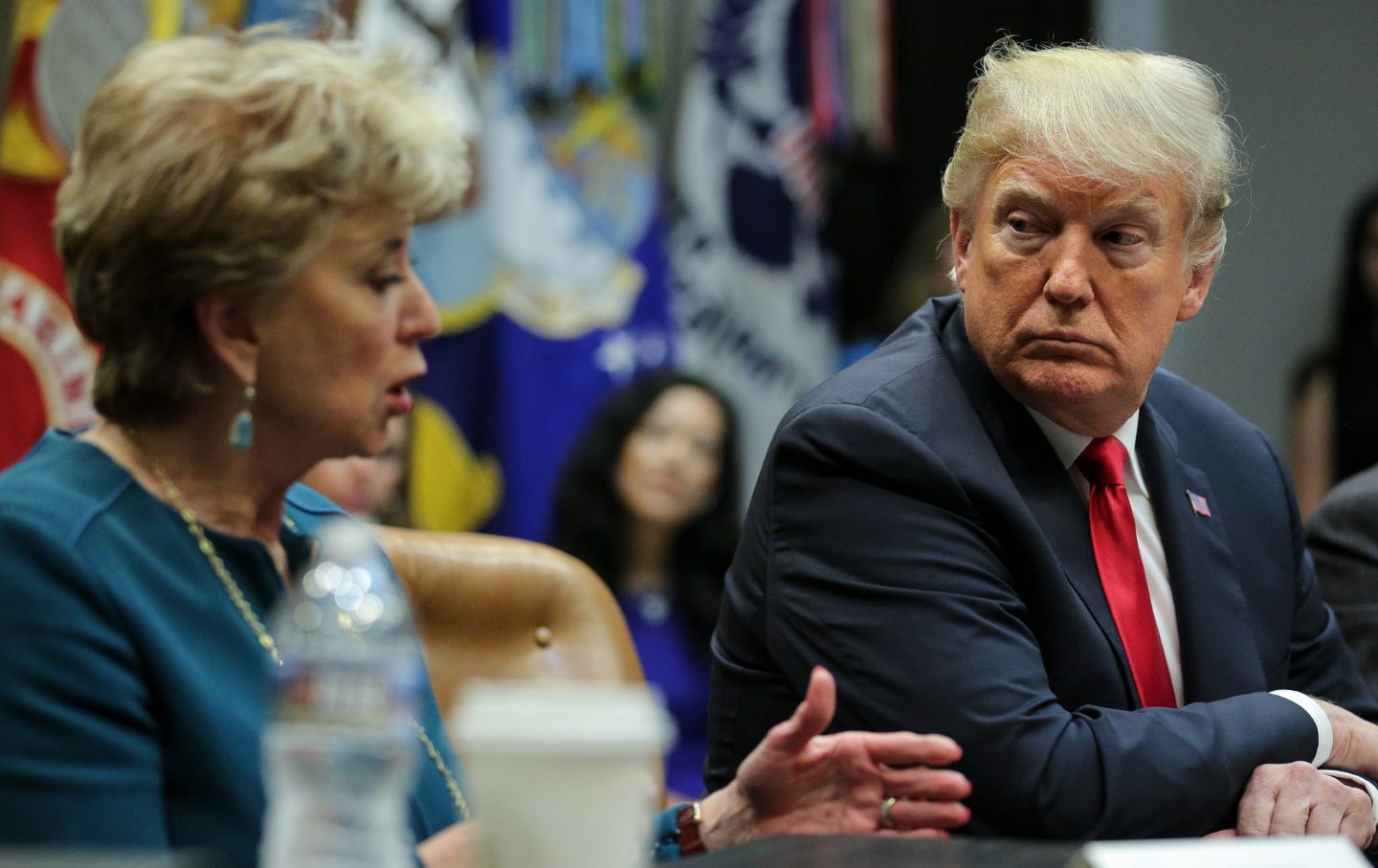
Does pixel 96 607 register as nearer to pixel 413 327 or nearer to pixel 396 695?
pixel 413 327

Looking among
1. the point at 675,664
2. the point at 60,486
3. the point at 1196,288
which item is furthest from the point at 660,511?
the point at 60,486

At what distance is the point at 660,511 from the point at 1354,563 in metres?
2.08

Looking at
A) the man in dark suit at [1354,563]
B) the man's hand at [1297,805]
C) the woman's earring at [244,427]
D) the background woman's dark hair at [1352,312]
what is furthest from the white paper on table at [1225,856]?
the background woman's dark hair at [1352,312]

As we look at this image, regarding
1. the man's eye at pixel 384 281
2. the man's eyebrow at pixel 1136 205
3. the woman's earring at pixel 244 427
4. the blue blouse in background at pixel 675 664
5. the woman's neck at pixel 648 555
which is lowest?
the blue blouse in background at pixel 675 664

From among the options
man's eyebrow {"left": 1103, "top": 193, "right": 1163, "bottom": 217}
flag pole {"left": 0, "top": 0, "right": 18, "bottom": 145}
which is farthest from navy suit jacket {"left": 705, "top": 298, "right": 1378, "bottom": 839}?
flag pole {"left": 0, "top": 0, "right": 18, "bottom": 145}

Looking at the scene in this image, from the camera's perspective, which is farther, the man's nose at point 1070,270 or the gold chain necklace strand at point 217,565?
the man's nose at point 1070,270

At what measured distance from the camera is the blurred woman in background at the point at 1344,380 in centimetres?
459

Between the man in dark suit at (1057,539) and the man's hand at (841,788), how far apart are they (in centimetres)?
22

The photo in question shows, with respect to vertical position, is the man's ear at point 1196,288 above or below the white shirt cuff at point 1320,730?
above

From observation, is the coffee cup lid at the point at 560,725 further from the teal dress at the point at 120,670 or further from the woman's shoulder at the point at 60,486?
the woman's shoulder at the point at 60,486

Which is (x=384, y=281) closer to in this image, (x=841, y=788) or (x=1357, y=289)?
(x=841, y=788)

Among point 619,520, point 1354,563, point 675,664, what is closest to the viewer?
point 1354,563

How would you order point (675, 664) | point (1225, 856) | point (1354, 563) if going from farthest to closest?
point (675, 664)
point (1354, 563)
point (1225, 856)

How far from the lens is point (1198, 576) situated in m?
2.07
